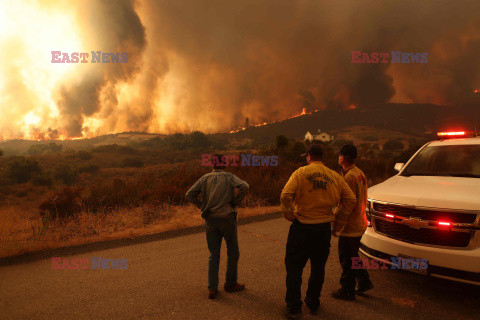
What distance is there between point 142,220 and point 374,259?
246 inches

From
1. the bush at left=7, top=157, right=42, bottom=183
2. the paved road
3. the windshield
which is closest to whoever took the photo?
the paved road

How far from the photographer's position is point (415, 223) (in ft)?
11.2

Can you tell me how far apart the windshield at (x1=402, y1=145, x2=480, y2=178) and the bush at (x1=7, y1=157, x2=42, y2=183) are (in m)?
46.1

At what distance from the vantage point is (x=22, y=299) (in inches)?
150

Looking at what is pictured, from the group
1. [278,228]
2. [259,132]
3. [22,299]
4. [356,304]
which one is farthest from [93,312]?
[259,132]

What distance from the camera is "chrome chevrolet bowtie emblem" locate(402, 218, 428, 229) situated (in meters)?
3.36

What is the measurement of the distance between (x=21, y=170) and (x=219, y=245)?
45.5 metres

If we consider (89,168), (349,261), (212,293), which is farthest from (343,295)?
(89,168)

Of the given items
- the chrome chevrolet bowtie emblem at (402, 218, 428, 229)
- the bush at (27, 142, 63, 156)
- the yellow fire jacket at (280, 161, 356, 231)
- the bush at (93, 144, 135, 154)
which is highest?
the bush at (27, 142, 63, 156)

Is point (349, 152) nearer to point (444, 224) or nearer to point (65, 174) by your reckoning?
point (444, 224)

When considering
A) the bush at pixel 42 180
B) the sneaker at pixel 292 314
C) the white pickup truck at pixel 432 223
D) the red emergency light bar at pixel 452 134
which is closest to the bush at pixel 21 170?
the bush at pixel 42 180

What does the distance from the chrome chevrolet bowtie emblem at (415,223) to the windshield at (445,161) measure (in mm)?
1783

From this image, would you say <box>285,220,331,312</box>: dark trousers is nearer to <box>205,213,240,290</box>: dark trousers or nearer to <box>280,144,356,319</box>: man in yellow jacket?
<box>280,144,356,319</box>: man in yellow jacket

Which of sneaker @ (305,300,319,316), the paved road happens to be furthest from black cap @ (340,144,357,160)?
sneaker @ (305,300,319,316)
